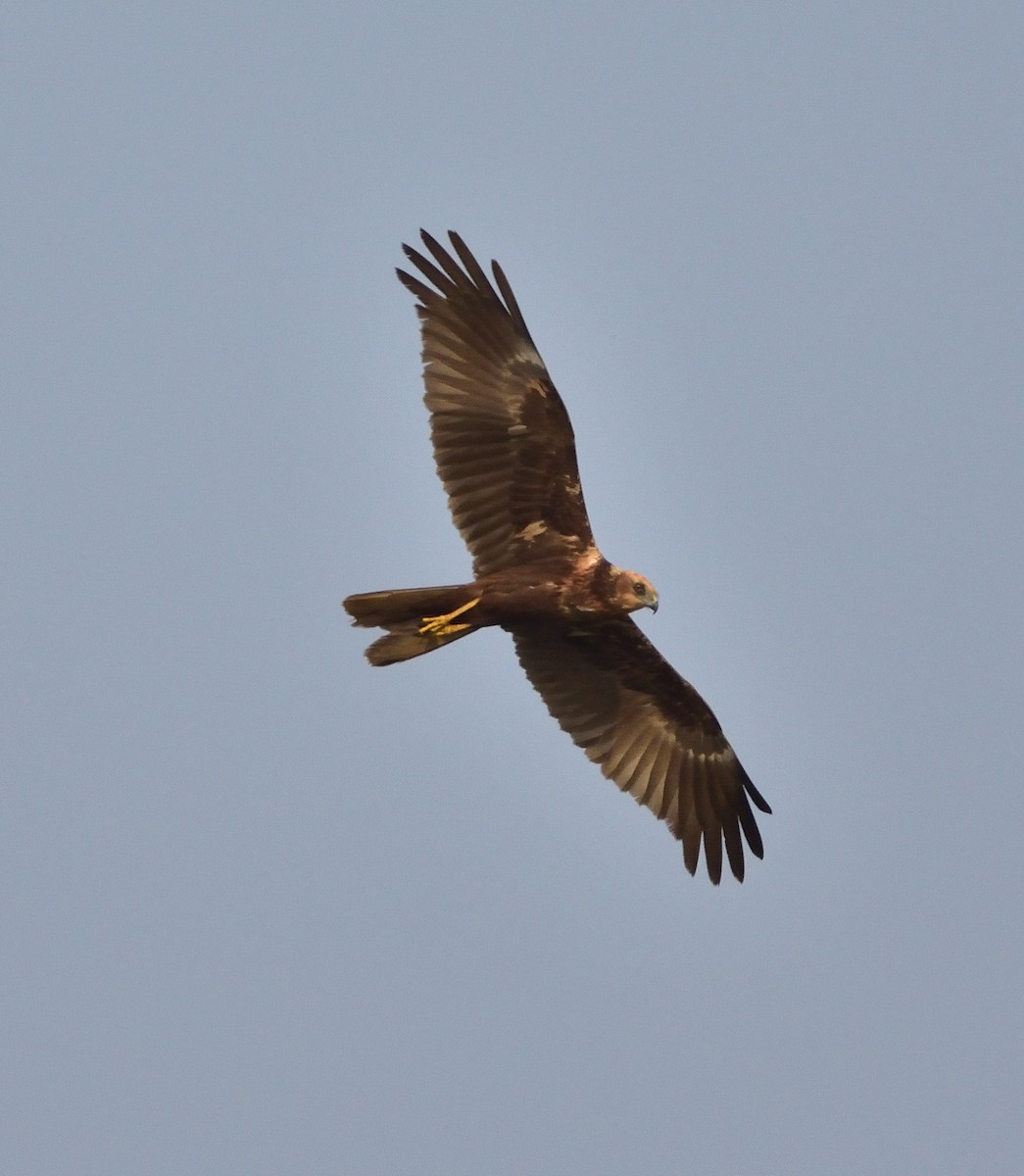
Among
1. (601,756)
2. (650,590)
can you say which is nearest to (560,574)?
(650,590)

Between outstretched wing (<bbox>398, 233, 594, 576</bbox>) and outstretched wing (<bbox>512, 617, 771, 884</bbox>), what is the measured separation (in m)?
1.24

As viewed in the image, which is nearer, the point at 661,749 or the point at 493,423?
the point at 493,423

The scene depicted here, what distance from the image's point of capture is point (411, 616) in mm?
16219

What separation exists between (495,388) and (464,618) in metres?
1.67

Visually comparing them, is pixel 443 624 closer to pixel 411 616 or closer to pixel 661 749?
pixel 411 616

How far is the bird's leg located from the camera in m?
16.2

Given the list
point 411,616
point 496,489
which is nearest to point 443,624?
point 411,616

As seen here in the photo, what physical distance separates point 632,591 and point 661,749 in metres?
1.87

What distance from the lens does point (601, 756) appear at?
58.4 ft

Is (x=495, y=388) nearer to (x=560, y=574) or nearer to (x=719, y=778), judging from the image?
(x=560, y=574)

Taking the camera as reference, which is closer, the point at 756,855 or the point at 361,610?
the point at 361,610

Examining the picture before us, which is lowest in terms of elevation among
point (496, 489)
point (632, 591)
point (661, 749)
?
point (661, 749)

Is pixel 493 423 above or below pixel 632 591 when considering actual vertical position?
above

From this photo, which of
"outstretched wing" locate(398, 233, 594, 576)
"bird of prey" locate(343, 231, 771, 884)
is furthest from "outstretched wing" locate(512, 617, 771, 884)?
"outstretched wing" locate(398, 233, 594, 576)
